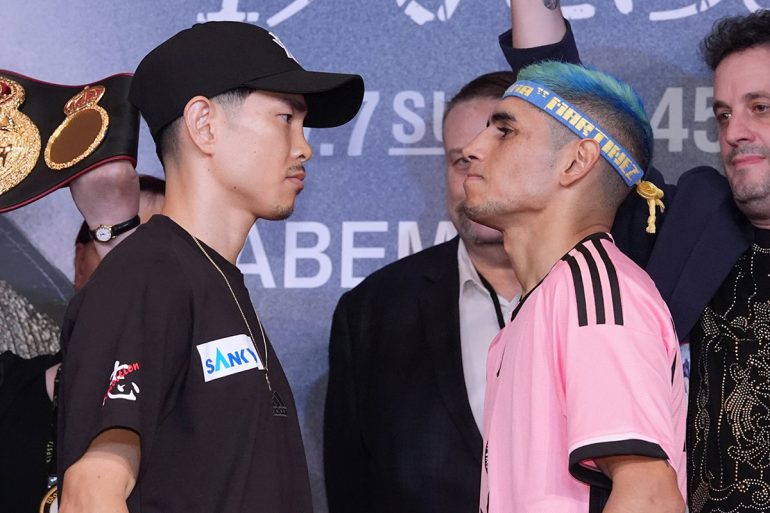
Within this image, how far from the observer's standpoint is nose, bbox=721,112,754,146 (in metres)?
2.44

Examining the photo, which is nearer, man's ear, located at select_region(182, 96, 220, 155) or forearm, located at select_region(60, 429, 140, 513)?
forearm, located at select_region(60, 429, 140, 513)

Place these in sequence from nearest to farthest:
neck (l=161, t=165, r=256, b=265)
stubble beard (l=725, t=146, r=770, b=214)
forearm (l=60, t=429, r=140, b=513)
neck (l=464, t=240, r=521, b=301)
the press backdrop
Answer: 1. forearm (l=60, t=429, r=140, b=513)
2. neck (l=161, t=165, r=256, b=265)
3. stubble beard (l=725, t=146, r=770, b=214)
4. neck (l=464, t=240, r=521, b=301)
5. the press backdrop

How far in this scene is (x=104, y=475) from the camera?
153 centimetres

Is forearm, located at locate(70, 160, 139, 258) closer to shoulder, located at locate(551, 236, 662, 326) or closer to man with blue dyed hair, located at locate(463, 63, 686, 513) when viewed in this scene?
man with blue dyed hair, located at locate(463, 63, 686, 513)

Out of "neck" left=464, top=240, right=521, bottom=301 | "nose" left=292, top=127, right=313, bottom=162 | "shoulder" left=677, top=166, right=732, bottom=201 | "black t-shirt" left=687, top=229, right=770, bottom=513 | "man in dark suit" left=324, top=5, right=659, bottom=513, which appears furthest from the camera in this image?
"neck" left=464, top=240, right=521, bottom=301

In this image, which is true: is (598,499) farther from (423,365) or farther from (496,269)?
(496,269)

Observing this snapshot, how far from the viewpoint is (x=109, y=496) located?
59.0 inches

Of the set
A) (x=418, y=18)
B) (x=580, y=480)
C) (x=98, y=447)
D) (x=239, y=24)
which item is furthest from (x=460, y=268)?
(x=98, y=447)

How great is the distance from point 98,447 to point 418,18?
6.09 ft

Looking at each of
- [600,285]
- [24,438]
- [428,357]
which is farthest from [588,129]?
[24,438]

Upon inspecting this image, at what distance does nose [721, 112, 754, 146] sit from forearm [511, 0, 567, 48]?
42 centimetres

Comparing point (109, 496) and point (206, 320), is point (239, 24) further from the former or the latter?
point (109, 496)

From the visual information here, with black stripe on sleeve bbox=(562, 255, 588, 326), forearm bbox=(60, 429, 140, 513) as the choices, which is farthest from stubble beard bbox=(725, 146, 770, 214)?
forearm bbox=(60, 429, 140, 513)

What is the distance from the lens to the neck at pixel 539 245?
194 cm
